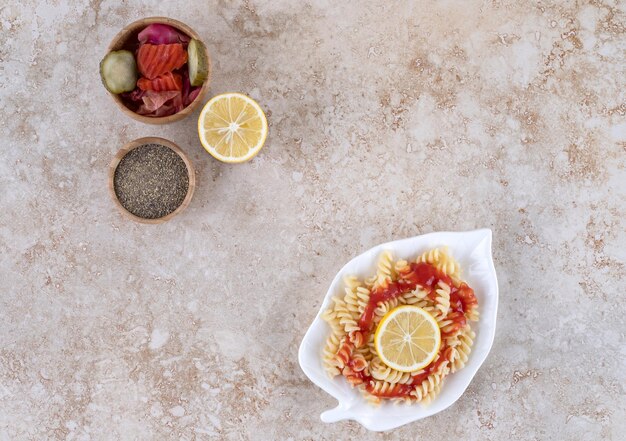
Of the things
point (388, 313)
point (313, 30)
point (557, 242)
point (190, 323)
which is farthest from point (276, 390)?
point (313, 30)

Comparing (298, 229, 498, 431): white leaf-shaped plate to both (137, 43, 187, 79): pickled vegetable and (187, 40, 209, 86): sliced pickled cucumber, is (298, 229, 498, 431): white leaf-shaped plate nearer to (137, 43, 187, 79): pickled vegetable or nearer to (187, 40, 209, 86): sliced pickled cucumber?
(187, 40, 209, 86): sliced pickled cucumber

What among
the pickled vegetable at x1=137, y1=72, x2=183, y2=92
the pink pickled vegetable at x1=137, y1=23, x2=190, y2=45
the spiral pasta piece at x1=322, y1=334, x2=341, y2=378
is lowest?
the spiral pasta piece at x1=322, y1=334, x2=341, y2=378

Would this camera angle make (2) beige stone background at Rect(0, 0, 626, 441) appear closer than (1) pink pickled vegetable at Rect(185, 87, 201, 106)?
No

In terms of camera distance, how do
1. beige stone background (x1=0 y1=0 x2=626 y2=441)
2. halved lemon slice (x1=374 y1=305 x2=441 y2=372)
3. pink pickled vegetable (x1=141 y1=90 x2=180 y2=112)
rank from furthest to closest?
beige stone background (x1=0 y1=0 x2=626 y2=441) < pink pickled vegetable (x1=141 y1=90 x2=180 y2=112) < halved lemon slice (x1=374 y1=305 x2=441 y2=372)

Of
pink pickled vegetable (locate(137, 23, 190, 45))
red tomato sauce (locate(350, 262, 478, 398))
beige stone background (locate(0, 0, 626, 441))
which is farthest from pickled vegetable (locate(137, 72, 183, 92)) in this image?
red tomato sauce (locate(350, 262, 478, 398))

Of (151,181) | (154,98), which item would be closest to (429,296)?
(151,181)

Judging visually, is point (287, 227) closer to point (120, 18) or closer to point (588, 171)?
point (120, 18)

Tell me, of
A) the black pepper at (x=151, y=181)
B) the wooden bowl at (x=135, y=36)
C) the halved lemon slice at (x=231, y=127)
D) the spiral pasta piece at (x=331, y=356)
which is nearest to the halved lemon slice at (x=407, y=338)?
the spiral pasta piece at (x=331, y=356)
